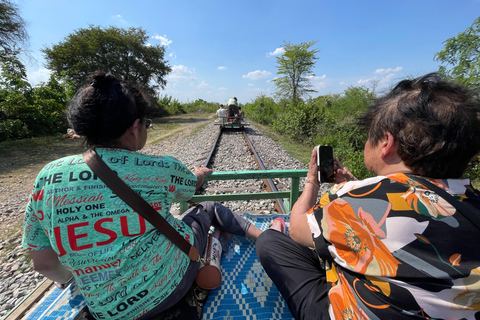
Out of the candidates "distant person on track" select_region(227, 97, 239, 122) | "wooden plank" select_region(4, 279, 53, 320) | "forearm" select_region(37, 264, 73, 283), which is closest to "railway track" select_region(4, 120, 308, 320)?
"wooden plank" select_region(4, 279, 53, 320)

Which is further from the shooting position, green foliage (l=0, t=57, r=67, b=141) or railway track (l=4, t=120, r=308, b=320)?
green foliage (l=0, t=57, r=67, b=141)

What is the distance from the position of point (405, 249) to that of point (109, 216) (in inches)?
47.2

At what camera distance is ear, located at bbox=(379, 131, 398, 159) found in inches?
39.6

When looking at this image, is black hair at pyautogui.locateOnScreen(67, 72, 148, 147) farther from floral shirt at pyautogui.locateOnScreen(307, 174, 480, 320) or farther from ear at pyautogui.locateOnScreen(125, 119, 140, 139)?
floral shirt at pyautogui.locateOnScreen(307, 174, 480, 320)

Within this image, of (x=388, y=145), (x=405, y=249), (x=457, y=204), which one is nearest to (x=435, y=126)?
(x=388, y=145)

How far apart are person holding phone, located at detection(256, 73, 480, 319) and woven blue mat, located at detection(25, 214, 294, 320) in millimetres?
505

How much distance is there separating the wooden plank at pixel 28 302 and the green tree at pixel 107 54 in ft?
76.6

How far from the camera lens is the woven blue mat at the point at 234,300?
149cm

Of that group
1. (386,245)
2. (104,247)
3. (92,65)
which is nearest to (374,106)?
(386,245)

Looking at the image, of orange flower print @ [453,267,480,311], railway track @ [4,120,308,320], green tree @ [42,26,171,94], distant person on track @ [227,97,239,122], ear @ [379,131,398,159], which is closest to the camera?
orange flower print @ [453,267,480,311]

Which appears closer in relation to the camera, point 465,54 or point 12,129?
point 465,54

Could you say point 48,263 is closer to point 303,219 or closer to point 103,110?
point 103,110

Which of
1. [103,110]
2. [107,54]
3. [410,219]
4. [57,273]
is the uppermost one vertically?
[107,54]

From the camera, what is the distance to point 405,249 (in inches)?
31.4
